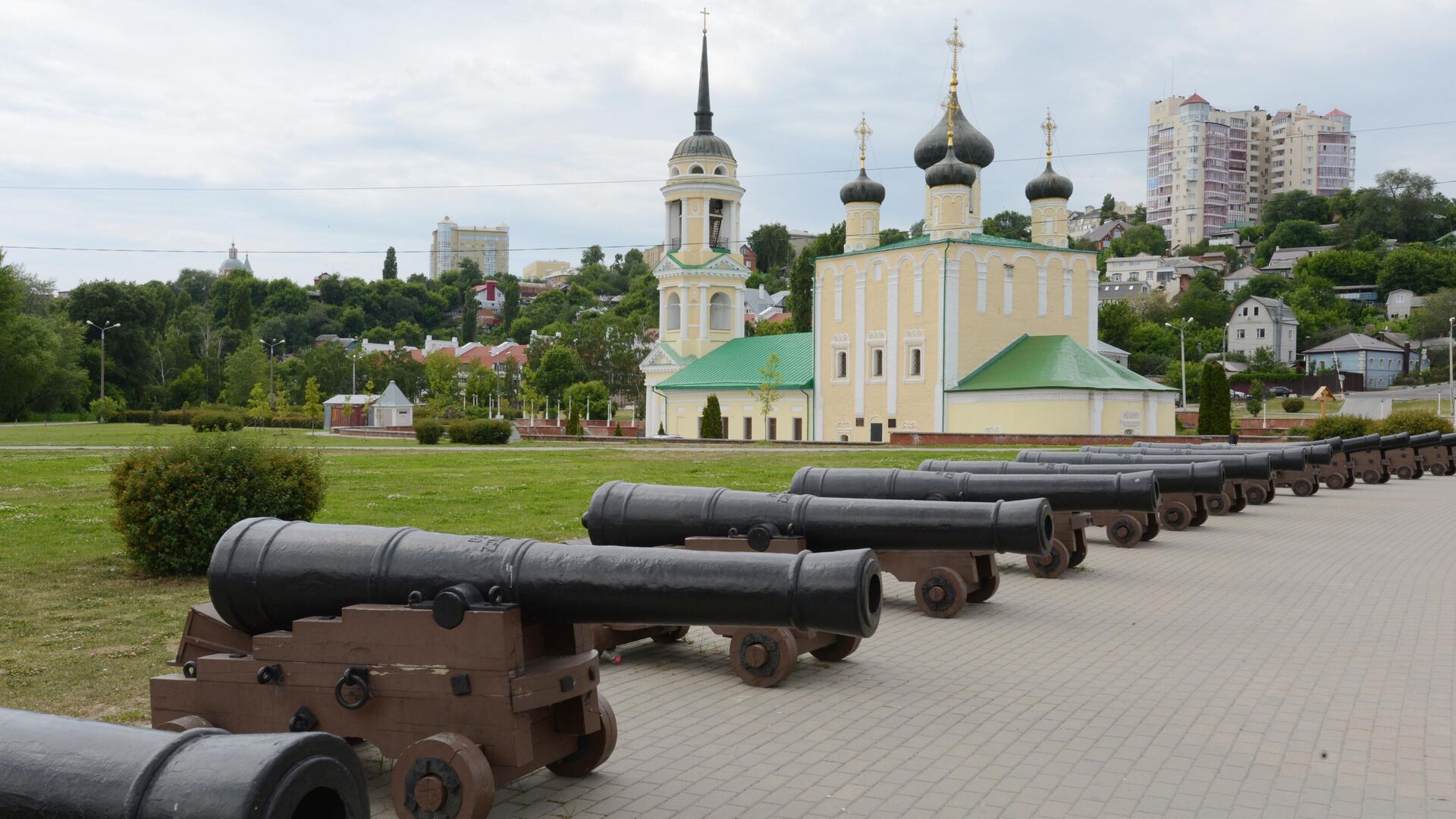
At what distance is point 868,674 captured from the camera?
23.3ft

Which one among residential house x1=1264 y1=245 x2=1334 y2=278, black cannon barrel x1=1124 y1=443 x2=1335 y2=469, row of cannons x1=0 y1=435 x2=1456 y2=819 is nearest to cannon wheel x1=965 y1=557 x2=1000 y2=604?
row of cannons x1=0 y1=435 x2=1456 y2=819

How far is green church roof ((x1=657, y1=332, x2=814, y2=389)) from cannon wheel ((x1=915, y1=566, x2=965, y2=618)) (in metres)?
44.5

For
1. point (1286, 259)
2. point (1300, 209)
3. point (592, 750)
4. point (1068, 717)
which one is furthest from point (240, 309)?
point (1300, 209)

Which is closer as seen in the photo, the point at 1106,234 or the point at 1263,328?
the point at 1263,328

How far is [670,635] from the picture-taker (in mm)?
7910

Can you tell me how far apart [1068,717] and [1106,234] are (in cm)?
17607

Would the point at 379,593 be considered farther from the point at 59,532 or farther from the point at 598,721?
the point at 59,532

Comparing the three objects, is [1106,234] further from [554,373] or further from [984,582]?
[984,582]

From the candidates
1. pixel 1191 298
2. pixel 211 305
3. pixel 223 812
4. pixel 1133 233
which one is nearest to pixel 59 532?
pixel 223 812

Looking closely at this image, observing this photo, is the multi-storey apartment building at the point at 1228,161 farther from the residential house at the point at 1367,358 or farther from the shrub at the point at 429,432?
the shrub at the point at 429,432

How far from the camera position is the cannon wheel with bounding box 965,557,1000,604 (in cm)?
941

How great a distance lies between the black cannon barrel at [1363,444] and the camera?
25312 millimetres

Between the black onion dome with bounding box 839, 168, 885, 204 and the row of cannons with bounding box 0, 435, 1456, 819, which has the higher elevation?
the black onion dome with bounding box 839, 168, 885, 204

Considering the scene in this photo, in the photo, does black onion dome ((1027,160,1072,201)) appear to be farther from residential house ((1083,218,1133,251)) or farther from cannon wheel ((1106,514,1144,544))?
residential house ((1083,218,1133,251))
